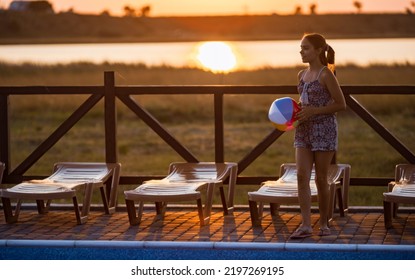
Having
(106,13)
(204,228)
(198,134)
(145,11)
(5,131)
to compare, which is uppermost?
(145,11)

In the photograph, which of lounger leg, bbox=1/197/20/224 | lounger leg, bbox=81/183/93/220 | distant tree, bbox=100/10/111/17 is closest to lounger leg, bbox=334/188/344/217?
lounger leg, bbox=81/183/93/220

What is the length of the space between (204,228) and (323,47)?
167 centimetres

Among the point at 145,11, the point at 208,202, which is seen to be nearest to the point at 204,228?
the point at 208,202

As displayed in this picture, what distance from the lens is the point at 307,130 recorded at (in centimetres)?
751

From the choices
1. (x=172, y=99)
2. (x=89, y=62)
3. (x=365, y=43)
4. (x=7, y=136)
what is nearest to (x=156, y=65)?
(x=89, y=62)

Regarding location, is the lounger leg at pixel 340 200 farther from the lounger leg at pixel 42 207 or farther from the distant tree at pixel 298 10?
the distant tree at pixel 298 10

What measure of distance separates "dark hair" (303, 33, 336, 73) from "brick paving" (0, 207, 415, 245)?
1229 mm

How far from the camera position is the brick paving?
759 centimetres

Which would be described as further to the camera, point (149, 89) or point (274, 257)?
point (149, 89)

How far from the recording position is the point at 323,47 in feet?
24.2

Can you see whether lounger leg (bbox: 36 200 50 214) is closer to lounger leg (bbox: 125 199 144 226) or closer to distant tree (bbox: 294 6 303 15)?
lounger leg (bbox: 125 199 144 226)

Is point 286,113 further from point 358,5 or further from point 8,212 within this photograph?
point 358,5
